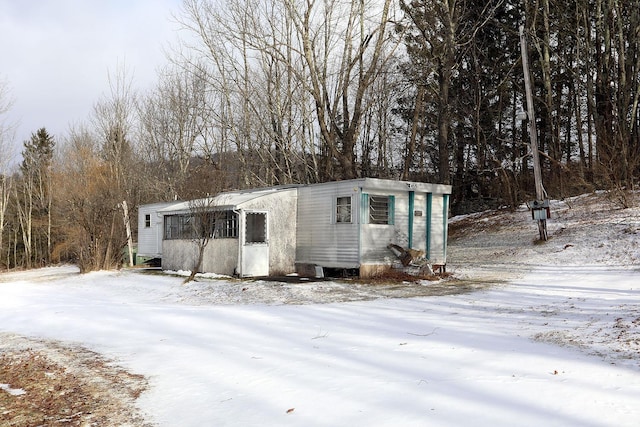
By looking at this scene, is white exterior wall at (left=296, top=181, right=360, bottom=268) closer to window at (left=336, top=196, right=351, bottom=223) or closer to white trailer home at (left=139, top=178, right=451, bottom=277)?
white trailer home at (left=139, top=178, right=451, bottom=277)

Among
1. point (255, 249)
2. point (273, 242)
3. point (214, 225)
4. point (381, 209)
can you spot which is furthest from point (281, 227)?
point (381, 209)

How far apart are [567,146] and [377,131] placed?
10.4m

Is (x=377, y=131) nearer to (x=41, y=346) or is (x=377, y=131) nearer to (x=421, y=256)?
(x=421, y=256)

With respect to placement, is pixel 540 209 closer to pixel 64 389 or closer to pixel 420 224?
pixel 420 224

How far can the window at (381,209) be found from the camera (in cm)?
1442

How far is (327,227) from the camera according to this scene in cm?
1502

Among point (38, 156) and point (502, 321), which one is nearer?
point (502, 321)

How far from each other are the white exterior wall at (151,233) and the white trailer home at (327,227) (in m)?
5.09

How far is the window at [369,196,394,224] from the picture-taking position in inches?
568

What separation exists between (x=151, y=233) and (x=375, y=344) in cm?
1724

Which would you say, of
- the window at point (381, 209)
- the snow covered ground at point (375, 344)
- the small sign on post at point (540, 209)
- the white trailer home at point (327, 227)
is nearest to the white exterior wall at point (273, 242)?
the white trailer home at point (327, 227)

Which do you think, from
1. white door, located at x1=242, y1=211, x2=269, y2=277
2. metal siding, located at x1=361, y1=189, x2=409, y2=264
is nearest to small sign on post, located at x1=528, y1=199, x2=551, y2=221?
metal siding, located at x1=361, y1=189, x2=409, y2=264

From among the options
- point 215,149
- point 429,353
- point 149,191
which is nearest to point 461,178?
point 215,149

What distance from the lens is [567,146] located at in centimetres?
2841
